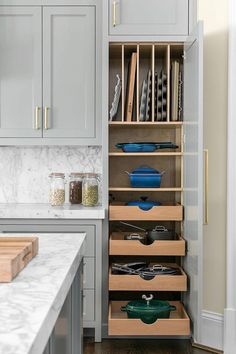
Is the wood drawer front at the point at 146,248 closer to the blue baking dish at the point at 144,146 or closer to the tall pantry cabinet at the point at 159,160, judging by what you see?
the tall pantry cabinet at the point at 159,160

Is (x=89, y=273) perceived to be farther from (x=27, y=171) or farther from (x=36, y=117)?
(x=36, y=117)

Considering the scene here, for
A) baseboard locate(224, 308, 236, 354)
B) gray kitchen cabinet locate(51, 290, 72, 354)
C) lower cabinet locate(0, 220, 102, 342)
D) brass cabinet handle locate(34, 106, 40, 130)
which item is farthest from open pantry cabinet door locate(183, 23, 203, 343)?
gray kitchen cabinet locate(51, 290, 72, 354)

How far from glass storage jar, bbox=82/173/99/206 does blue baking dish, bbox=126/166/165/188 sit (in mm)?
290

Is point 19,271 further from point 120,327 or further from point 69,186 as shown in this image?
point 69,186

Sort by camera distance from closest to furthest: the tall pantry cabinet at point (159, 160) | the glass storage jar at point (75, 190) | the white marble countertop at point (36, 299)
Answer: the white marble countertop at point (36, 299) < the tall pantry cabinet at point (159, 160) < the glass storage jar at point (75, 190)

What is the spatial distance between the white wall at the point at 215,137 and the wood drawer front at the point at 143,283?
0.25 m

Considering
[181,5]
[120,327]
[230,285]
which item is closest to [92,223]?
[120,327]

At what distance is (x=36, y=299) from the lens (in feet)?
3.48

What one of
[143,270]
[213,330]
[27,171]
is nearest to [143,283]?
[143,270]

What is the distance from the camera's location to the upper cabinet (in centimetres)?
355

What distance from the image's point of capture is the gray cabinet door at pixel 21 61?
3551 mm

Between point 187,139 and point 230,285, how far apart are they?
960 millimetres

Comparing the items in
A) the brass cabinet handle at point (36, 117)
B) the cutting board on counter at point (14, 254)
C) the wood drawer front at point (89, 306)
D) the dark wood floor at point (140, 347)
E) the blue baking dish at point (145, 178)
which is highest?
the brass cabinet handle at point (36, 117)

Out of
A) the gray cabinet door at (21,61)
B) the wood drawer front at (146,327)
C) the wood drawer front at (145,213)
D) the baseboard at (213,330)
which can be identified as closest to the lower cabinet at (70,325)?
the wood drawer front at (146,327)
